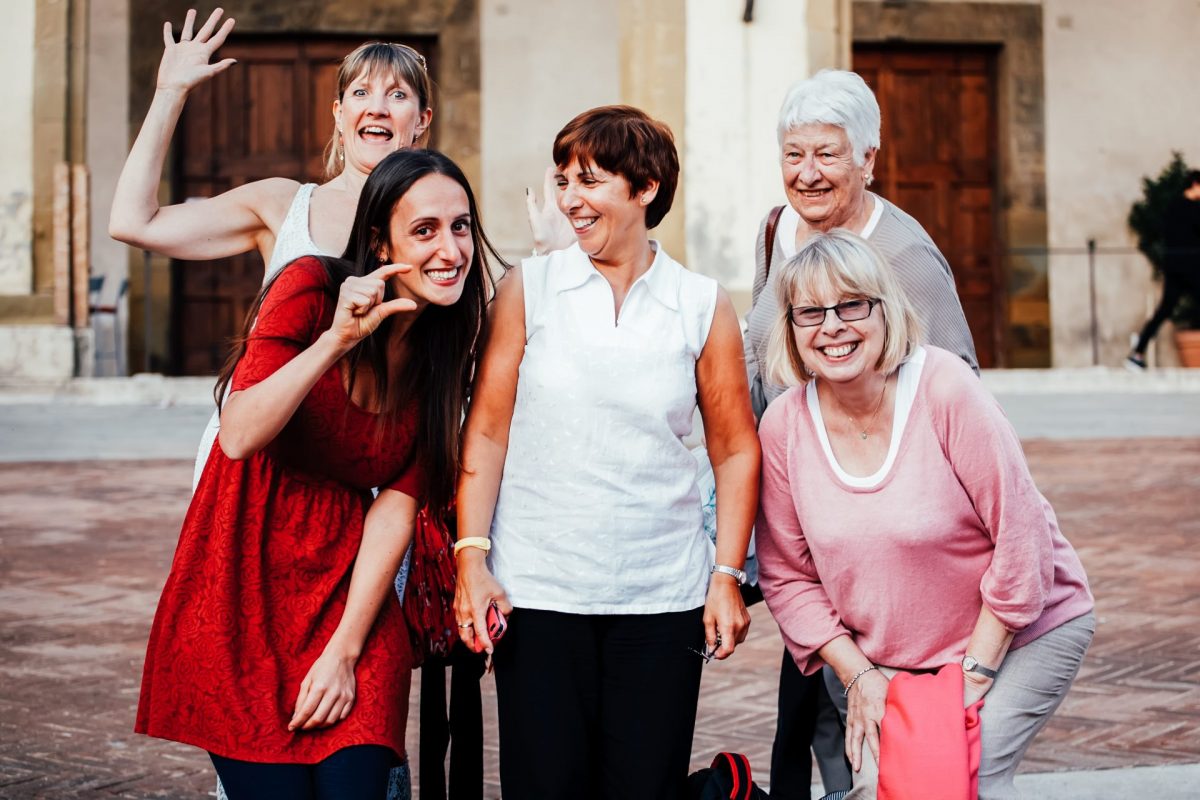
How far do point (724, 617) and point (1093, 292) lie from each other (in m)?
13.2

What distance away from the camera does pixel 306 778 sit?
8.18 ft

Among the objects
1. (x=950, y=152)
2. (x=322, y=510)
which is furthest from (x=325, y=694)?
(x=950, y=152)

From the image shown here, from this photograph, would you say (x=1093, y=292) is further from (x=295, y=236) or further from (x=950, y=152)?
(x=295, y=236)

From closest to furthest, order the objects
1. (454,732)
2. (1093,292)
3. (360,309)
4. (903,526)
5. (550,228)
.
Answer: (360,309) < (903,526) < (454,732) < (550,228) < (1093,292)

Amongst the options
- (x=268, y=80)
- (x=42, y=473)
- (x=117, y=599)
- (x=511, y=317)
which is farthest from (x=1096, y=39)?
(x=511, y=317)

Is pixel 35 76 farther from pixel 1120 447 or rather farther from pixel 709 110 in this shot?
pixel 1120 447

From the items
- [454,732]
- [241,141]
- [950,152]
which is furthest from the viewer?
[950,152]

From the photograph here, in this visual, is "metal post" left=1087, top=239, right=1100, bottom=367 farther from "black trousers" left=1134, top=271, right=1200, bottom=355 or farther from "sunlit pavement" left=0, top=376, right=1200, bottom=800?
"sunlit pavement" left=0, top=376, right=1200, bottom=800

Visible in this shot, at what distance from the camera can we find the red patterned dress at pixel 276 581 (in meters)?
2.46

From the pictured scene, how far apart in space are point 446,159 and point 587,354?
0.42 meters

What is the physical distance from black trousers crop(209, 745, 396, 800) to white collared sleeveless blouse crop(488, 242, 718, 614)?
391mm

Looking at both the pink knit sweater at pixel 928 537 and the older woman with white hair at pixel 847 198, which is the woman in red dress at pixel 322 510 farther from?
the older woman with white hair at pixel 847 198

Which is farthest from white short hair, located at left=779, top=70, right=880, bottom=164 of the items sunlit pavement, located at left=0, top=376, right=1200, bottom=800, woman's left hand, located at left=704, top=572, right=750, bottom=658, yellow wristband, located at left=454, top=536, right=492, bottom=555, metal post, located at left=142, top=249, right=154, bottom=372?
metal post, located at left=142, top=249, right=154, bottom=372

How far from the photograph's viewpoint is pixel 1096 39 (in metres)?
15.5
